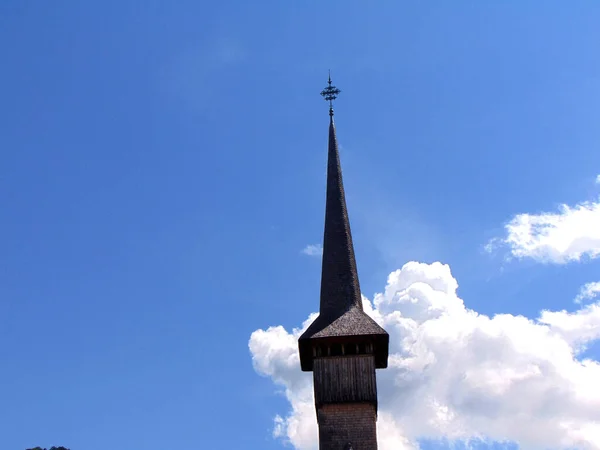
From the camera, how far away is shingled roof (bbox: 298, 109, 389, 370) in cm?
3588

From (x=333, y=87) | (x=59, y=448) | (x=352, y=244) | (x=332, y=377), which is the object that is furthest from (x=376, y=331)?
(x=59, y=448)

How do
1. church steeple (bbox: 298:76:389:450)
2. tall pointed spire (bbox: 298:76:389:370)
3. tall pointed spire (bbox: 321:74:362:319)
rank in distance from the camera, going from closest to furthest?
1. church steeple (bbox: 298:76:389:450)
2. tall pointed spire (bbox: 298:76:389:370)
3. tall pointed spire (bbox: 321:74:362:319)

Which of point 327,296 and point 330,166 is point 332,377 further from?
point 330,166

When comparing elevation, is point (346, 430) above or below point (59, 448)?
below

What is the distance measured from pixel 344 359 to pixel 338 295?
12.2ft

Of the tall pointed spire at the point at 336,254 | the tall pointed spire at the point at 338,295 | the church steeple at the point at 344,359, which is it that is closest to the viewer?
the church steeple at the point at 344,359

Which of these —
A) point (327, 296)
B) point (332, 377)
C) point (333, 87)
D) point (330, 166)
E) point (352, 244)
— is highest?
point (333, 87)

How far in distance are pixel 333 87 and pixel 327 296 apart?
520 inches

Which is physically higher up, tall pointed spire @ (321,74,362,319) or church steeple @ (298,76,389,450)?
tall pointed spire @ (321,74,362,319)

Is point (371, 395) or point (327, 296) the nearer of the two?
point (371, 395)

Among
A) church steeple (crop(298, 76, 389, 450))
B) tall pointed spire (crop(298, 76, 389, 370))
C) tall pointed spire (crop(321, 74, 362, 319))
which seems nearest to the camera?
church steeple (crop(298, 76, 389, 450))

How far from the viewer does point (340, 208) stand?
4141 centimetres

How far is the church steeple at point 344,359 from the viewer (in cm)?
3422

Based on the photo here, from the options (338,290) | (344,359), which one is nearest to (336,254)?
(338,290)
